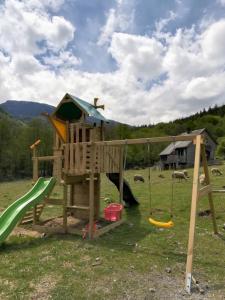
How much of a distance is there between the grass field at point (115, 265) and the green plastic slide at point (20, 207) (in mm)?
557

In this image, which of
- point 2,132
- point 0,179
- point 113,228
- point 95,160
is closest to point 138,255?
point 113,228

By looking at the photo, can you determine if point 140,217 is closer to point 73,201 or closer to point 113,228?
point 113,228

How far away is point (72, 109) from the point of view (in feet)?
36.0

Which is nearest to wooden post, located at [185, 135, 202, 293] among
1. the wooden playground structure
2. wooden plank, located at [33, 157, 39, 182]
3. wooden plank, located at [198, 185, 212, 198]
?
wooden plank, located at [198, 185, 212, 198]

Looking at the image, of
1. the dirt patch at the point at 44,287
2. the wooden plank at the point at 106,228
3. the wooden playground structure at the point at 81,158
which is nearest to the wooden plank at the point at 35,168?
the wooden playground structure at the point at 81,158

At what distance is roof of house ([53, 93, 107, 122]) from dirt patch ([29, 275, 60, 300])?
6276mm

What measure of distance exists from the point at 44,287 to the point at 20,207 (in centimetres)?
385

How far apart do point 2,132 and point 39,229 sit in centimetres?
4799

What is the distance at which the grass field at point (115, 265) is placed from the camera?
17.4 ft

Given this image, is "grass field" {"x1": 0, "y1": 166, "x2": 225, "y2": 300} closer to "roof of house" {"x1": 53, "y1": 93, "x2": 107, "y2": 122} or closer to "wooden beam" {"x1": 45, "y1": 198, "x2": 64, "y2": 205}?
"wooden beam" {"x1": 45, "y1": 198, "x2": 64, "y2": 205}

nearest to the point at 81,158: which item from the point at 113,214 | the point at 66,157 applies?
the point at 66,157

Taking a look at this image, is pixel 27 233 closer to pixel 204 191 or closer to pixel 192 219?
pixel 192 219

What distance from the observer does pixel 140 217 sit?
1167 cm

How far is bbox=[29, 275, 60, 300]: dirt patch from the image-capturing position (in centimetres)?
513
